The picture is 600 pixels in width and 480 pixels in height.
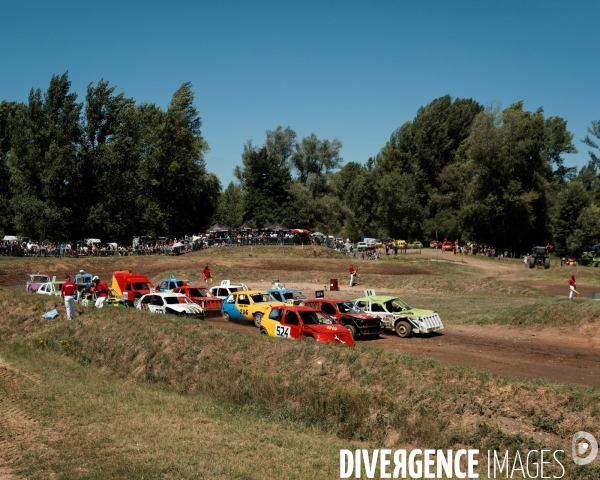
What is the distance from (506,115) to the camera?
83.4 m

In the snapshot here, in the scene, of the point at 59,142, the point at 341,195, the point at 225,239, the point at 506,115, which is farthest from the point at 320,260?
the point at 341,195

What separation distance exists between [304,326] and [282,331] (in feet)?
3.56

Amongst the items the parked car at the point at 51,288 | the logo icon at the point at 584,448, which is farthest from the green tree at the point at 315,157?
the logo icon at the point at 584,448

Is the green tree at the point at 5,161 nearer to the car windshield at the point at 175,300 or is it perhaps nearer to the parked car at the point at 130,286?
the parked car at the point at 130,286

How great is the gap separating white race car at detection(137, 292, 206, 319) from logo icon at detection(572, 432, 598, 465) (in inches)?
700

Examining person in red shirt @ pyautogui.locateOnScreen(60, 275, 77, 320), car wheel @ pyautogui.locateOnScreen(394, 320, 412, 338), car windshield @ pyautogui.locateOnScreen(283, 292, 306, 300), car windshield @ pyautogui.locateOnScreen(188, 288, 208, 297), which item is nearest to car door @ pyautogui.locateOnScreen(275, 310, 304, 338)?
car wheel @ pyautogui.locateOnScreen(394, 320, 412, 338)

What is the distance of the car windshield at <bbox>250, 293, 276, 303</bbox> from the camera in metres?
28.0

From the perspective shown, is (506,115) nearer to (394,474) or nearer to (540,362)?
(540,362)

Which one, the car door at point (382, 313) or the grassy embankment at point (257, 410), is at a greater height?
the car door at point (382, 313)

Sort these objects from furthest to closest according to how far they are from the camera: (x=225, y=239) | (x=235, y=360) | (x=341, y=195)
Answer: (x=341, y=195)
(x=225, y=239)
(x=235, y=360)

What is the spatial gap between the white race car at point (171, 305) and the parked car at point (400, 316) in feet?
24.2

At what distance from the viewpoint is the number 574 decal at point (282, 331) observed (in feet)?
70.7

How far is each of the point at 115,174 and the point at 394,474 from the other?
216ft

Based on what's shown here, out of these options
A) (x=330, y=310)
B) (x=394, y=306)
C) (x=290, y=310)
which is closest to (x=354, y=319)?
(x=330, y=310)
